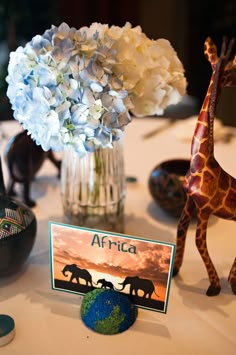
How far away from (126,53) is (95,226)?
0.41m

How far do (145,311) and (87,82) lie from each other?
420mm

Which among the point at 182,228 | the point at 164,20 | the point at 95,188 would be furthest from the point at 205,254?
the point at 164,20

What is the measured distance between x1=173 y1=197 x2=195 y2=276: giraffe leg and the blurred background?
5.48 feet

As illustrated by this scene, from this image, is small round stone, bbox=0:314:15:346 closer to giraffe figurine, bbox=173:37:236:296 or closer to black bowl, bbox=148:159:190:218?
giraffe figurine, bbox=173:37:236:296

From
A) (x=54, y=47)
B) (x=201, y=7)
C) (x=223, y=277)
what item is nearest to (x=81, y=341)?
(x=223, y=277)

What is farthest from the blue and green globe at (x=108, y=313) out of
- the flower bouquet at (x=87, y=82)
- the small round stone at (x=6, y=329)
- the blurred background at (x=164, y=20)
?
the blurred background at (x=164, y=20)

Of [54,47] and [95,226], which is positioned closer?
[54,47]

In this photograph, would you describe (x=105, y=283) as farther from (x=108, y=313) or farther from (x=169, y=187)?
(x=169, y=187)

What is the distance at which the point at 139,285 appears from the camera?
715mm

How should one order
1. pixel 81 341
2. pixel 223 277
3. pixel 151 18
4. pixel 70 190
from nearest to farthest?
pixel 81 341
pixel 223 277
pixel 70 190
pixel 151 18

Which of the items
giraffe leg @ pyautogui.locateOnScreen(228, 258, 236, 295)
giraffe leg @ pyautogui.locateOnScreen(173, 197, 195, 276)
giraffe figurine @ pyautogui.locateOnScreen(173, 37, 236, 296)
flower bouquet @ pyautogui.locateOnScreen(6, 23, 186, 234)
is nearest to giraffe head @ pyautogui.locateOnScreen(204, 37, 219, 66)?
giraffe figurine @ pyautogui.locateOnScreen(173, 37, 236, 296)

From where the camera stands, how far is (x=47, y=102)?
699 millimetres

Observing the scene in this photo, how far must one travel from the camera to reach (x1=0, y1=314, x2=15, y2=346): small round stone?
66 cm

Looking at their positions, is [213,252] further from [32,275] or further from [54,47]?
[54,47]
